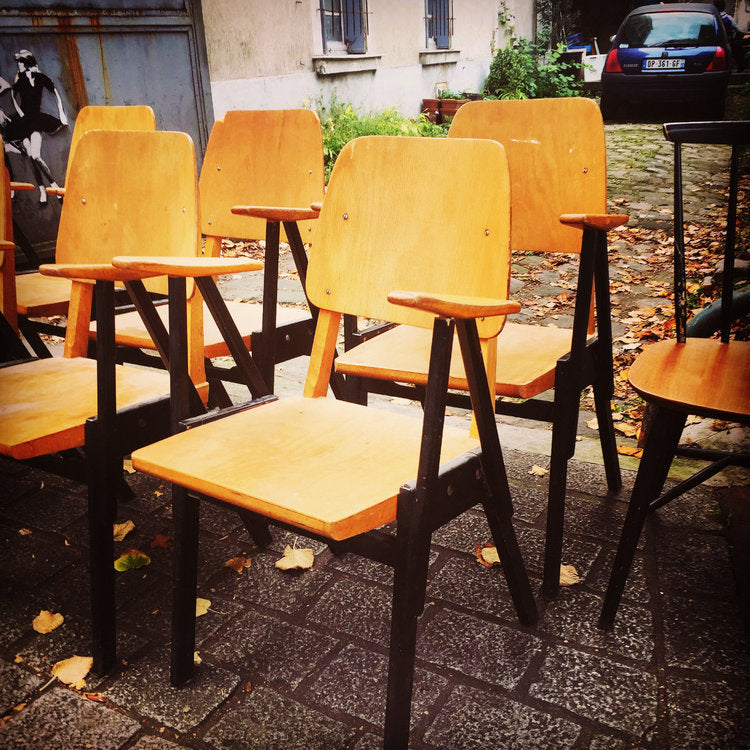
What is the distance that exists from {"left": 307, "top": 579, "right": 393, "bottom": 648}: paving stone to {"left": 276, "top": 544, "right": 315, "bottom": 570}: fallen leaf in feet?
0.45

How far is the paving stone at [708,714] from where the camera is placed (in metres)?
1.68

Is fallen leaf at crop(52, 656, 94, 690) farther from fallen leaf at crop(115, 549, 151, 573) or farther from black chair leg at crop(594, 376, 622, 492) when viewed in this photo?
black chair leg at crop(594, 376, 622, 492)

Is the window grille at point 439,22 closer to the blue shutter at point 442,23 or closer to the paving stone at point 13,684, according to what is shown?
the blue shutter at point 442,23

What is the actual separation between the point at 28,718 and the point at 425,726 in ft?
3.07

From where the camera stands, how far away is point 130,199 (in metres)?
2.36

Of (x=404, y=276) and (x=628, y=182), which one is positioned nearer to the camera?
(x=404, y=276)

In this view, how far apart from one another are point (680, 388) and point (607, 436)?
76cm

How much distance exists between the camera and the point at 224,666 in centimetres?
196

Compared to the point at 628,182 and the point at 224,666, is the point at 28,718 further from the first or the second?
the point at 628,182

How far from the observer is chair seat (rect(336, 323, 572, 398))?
2.06 meters

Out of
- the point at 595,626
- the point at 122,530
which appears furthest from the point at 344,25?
the point at 595,626

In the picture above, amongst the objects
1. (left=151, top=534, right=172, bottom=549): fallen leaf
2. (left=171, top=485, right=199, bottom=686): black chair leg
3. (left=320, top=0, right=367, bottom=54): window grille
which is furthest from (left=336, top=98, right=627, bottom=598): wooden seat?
(left=320, top=0, right=367, bottom=54): window grille

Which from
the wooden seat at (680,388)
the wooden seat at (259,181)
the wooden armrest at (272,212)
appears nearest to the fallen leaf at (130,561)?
the wooden seat at (259,181)

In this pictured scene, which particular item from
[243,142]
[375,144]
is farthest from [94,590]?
[243,142]
